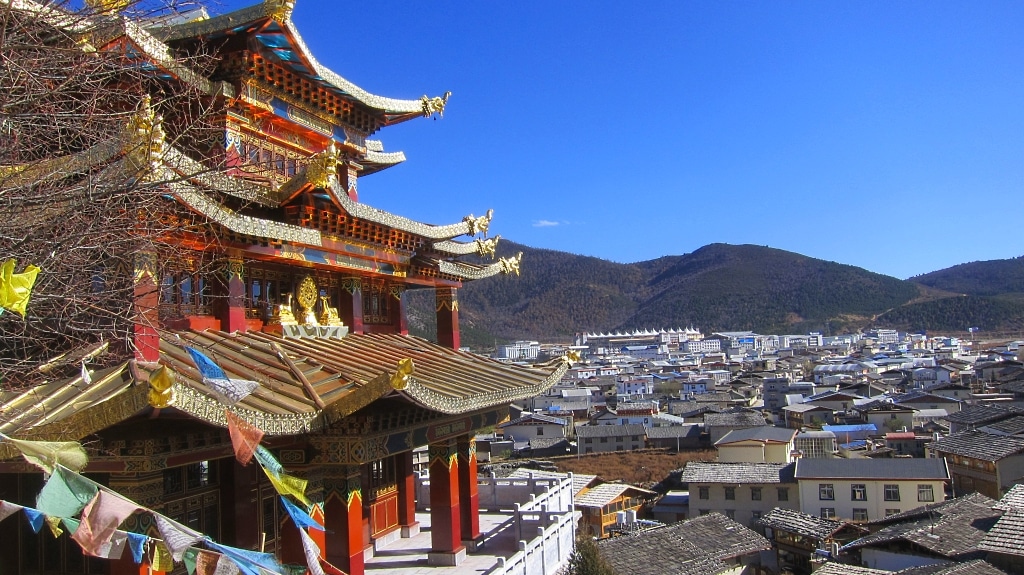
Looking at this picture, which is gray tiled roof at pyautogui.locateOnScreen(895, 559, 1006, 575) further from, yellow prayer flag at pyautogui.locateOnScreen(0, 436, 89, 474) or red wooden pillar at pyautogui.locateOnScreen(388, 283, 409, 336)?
yellow prayer flag at pyautogui.locateOnScreen(0, 436, 89, 474)

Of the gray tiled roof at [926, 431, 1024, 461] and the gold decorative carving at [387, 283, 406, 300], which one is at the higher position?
the gold decorative carving at [387, 283, 406, 300]

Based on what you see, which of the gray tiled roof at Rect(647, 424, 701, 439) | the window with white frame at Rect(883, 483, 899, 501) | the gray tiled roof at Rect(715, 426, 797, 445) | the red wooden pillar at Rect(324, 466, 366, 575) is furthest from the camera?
the gray tiled roof at Rect(647, 424, 701, 439)

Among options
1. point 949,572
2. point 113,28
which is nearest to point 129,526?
point 113,28

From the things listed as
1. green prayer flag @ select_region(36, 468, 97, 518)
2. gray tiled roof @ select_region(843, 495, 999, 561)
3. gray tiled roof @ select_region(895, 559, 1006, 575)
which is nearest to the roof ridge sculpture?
green prayer flag @ select_region(36, 468, 97, 518)

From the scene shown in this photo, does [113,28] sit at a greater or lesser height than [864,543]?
greater

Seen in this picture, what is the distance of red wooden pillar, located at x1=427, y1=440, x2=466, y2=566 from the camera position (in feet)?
44.2

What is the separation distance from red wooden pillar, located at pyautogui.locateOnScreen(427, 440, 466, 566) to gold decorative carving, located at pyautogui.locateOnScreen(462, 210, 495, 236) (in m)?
4.60

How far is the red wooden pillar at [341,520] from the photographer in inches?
416

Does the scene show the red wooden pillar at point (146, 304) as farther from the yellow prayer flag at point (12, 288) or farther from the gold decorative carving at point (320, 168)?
the yellow prayer flag at point (12, 288)

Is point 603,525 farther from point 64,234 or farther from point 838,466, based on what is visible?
point 64,234

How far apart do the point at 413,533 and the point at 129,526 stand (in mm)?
7884

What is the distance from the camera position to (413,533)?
1572cm

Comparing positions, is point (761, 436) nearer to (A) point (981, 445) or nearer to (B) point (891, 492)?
(B) point (891, 492)

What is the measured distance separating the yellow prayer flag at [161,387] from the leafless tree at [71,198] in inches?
55.7
